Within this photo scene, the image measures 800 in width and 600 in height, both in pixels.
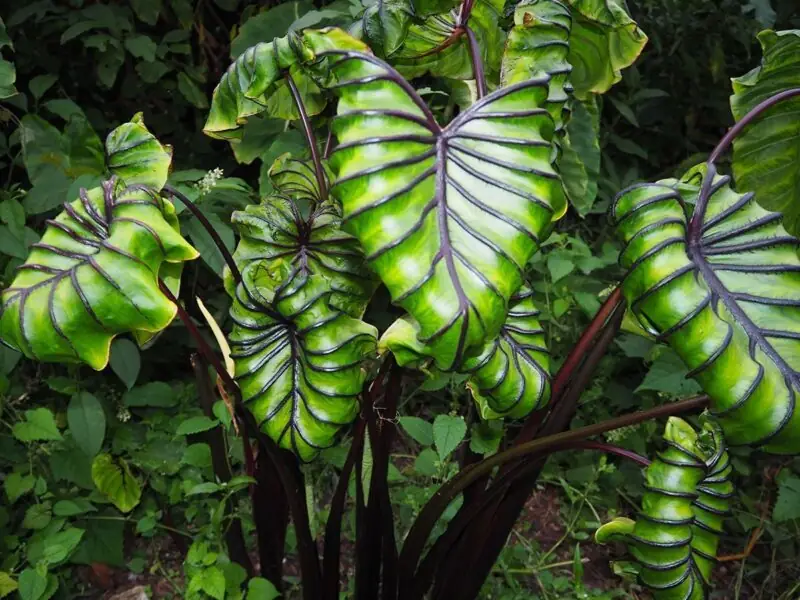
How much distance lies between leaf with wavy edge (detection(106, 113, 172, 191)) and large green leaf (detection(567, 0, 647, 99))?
0.48 m

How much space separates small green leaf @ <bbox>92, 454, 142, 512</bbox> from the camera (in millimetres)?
1050

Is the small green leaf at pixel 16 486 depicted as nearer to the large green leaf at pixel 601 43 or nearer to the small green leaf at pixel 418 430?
the small green leaf at pixel 418 430

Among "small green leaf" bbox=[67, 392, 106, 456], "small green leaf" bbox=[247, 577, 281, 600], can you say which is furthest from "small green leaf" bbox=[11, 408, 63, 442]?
"small green leaf" bbox=[247, 577, 281, 600]

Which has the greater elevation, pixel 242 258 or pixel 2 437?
pixel 242 258

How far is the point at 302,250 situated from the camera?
75 cm

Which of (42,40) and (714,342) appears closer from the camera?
(714,342)

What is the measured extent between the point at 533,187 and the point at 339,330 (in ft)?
0.80

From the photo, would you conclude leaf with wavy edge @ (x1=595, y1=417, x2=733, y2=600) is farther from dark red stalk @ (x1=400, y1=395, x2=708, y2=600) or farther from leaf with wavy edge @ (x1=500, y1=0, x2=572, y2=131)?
leaf with wavy edge @ (x1=500, y1=0, x2=572, y2=131)

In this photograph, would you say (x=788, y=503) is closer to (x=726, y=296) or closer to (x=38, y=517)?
(x=726, y=296)

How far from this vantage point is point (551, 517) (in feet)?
4.57

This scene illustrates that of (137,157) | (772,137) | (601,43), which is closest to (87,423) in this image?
(137,157)

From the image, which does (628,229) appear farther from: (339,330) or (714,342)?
(339,330)

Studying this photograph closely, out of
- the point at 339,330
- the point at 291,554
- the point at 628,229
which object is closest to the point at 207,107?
the point at 291,554

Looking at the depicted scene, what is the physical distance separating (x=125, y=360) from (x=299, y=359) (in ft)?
2.13
